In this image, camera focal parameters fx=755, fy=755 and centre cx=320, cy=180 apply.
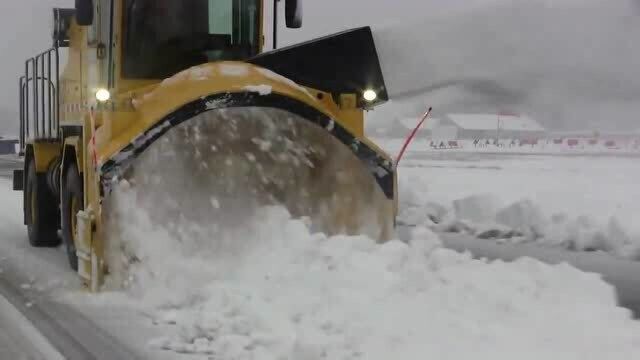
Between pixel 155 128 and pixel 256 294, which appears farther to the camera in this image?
pixel 155 128

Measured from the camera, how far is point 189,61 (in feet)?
20.6

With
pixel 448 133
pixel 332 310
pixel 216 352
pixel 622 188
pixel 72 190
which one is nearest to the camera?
pixel 216 352

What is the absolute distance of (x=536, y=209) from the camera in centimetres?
905

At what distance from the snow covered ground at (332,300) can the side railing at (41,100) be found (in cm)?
276

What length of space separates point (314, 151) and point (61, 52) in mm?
3609

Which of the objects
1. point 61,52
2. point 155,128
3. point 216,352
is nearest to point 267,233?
point 155,128

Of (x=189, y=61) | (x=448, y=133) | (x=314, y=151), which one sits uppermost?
(x=189, y=61)

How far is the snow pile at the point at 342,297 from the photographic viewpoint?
3.75 metres

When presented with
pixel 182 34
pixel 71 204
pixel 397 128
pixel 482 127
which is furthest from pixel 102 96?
pixel 482 127

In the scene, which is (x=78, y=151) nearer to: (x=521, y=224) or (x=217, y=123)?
(x=217, y=123)

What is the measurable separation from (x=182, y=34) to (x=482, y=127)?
2696 inches

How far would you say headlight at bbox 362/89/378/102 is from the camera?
588cm

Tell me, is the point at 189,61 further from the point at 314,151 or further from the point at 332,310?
the point at 332,310

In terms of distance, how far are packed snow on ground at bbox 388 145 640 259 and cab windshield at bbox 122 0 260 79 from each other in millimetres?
3796
